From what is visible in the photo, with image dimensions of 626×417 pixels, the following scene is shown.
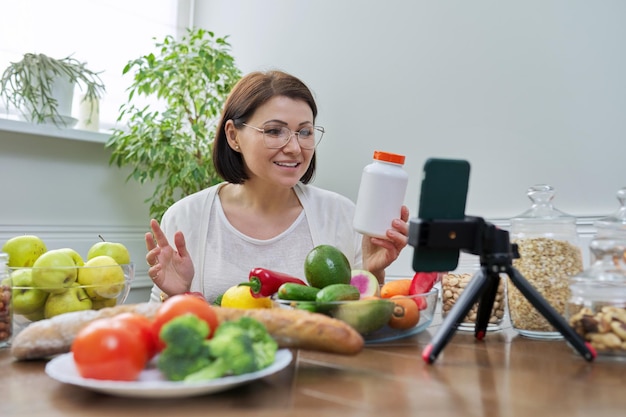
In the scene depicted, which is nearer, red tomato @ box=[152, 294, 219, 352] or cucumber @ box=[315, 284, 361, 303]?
red tomato @ box=[152, 294, 219, 352]

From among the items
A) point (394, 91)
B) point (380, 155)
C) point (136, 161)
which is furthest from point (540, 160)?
point (136, 161)

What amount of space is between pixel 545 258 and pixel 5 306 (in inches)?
34.2

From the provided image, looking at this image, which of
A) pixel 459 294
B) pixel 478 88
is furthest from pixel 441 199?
pixel 478 88

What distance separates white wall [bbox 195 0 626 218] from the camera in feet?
6.24

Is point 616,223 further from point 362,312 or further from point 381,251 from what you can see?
point 381,251

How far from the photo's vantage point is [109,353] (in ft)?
1.96

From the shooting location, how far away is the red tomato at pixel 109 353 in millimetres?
598

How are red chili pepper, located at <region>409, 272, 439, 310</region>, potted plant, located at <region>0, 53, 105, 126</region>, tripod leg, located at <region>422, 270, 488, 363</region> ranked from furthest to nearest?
potted plant, located at <region>0, 53, 105, 126</region> < red chili pepper, located at <region>409, 272, 439, 310</region> < tripod leg, located at <region>422, 270, 488, 363</region>

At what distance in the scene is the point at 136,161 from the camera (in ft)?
8.80

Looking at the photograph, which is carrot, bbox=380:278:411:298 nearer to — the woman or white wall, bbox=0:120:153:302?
the woman

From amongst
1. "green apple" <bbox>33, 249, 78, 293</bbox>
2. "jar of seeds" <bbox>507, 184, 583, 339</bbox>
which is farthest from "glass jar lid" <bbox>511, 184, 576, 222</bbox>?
"green apple" <bbox>33, 249, 78, 293</bbox>

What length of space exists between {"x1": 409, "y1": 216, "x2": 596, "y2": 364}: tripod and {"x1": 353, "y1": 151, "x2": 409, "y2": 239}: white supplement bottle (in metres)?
0.28

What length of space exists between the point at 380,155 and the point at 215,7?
99.7 inches

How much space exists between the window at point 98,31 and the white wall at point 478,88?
674 mm
